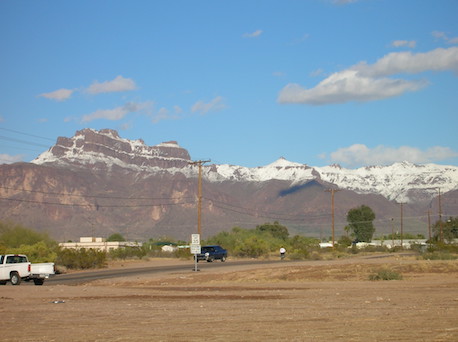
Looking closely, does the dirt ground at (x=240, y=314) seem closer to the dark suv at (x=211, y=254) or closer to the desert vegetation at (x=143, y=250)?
the desert vegetation at (x=143, y=250)

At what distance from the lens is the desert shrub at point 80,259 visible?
68688 millimetres

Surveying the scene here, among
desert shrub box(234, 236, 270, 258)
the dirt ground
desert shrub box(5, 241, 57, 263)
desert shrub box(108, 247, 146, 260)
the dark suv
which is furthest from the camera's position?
desert shrub box(234, 236, 270, 258)

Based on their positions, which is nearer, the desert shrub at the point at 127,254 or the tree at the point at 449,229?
the desert shrub at the point at 127,254

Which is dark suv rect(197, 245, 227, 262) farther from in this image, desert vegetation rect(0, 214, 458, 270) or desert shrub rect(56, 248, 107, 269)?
desert shrub rect(56, 248, 107, 269)

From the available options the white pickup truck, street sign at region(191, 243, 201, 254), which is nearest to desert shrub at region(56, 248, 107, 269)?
street sign at region(191, 243, 201, 254)

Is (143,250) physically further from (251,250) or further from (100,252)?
(100,252)

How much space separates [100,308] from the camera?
A: 25.2m

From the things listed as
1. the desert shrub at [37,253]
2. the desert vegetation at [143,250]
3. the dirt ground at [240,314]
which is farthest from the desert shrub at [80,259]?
the dirt ground at [240,314]

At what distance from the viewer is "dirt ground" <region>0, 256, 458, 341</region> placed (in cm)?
1689

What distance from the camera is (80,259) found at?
68.9 metres

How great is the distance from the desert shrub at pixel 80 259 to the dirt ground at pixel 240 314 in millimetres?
32066

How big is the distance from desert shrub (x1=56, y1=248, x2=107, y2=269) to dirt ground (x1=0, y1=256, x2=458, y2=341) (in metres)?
32.1

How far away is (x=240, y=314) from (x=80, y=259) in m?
49.3

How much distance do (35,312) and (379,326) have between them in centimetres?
1174
